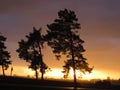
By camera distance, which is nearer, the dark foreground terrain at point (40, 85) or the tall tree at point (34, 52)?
the dark foreground terrain at point (40, 85)

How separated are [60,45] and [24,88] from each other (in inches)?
914

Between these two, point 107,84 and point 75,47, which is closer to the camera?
point 75,47

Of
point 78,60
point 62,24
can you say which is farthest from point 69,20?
point 78,60

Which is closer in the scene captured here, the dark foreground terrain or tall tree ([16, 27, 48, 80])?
the dark foreground terrain

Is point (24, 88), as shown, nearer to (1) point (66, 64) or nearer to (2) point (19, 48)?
(1) point (66, 64)

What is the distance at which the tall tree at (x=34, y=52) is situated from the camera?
8864 cm

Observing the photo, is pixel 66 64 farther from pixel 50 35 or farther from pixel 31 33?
pixel 31 33

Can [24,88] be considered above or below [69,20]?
below

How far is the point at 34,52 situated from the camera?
9019 cm

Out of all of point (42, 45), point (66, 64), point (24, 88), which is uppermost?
point (42, 45)

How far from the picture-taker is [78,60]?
70.9m

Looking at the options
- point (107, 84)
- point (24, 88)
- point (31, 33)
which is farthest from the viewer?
point (31, 33)

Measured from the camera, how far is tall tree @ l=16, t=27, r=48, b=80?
88.6m

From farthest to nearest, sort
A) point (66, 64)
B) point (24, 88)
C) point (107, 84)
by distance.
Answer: point (107, 84), point (66, 64), point (24, 88)
